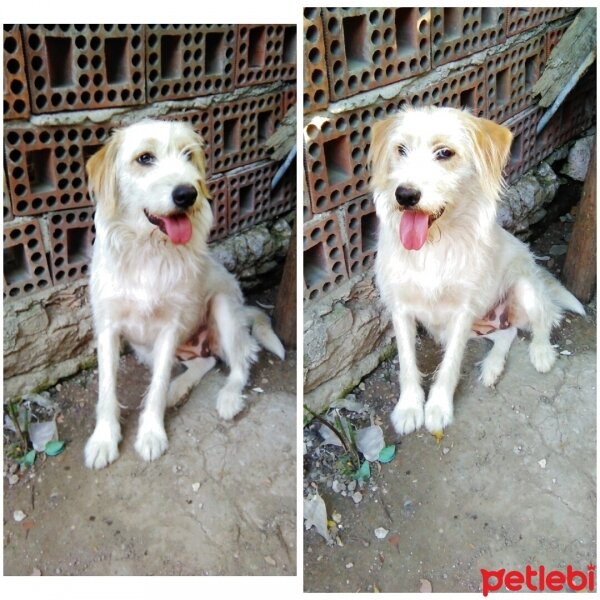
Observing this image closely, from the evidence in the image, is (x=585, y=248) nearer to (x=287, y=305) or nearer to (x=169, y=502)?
(x=287, y=305)

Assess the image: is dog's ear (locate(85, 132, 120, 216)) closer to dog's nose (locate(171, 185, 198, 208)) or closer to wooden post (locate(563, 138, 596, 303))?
dog's nose (locate(171, 185, 198, 208))

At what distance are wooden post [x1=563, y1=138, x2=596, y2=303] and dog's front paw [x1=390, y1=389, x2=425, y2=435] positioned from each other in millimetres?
800

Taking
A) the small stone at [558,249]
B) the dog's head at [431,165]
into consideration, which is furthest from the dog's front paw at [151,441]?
the small stone at [558,249]

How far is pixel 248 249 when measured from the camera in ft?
8.63

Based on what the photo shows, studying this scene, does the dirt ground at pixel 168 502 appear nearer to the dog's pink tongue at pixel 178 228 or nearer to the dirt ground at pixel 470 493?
the dirt ground at pixel 470 493

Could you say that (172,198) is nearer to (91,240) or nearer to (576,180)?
(91,240)

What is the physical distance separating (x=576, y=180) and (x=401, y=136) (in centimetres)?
115

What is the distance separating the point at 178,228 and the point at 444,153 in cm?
82

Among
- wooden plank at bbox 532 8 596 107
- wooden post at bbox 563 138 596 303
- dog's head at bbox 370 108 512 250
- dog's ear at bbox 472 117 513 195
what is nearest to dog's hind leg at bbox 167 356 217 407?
dog's head at bbox 370 108 512 250

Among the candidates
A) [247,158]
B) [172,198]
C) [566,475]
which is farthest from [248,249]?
[566,475]

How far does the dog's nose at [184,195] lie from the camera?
1.74 metres

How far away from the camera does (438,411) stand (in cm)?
208

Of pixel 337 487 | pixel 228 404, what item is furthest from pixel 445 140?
pixel 228 404

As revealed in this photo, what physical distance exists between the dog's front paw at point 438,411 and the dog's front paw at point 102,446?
1.06 metres
